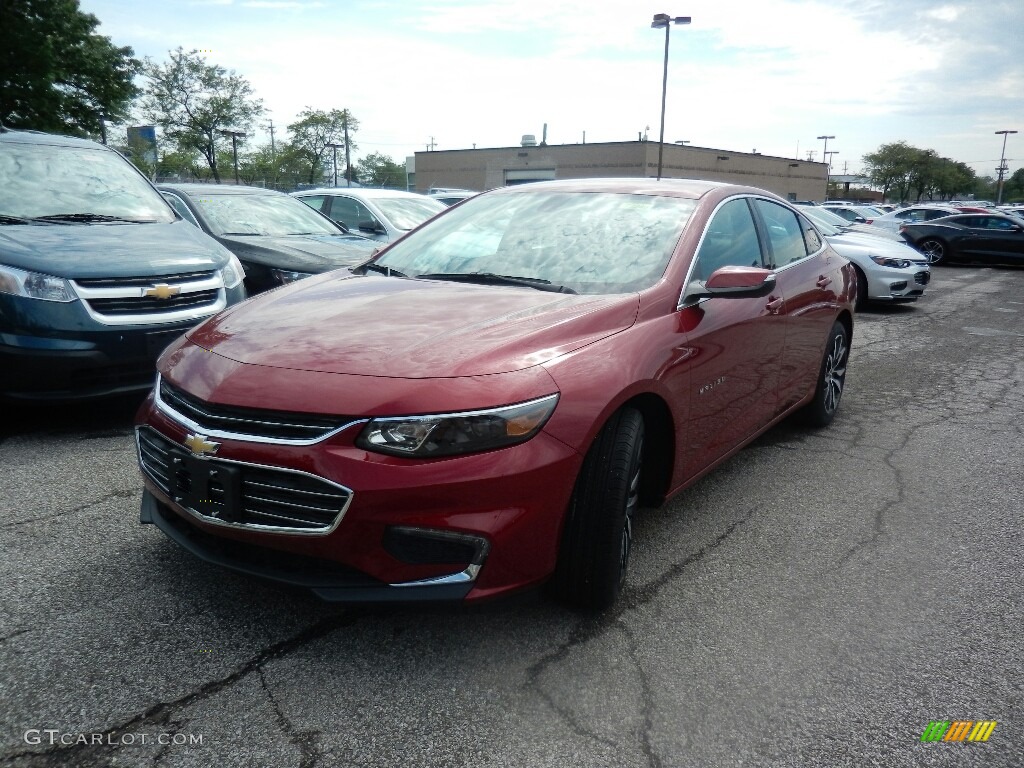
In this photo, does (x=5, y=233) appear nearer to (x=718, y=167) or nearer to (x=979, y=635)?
(x=979, y=635)

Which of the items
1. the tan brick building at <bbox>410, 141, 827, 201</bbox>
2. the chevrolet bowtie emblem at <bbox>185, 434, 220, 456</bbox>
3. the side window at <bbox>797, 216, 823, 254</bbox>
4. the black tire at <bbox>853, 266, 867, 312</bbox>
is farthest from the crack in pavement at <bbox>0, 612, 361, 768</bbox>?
the tan brick building at <bbox>410, 141, 827, 201</bbox>

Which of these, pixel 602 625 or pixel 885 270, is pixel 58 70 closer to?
pixel 885 270

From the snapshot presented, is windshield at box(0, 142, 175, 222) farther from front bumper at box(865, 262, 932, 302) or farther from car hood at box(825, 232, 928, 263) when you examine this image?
front bumper at box(865, 262, 932, 302)

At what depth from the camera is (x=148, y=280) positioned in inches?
182

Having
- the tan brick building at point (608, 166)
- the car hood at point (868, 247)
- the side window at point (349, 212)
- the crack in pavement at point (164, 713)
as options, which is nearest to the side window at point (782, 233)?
the crack in pavement at point (164, 713)

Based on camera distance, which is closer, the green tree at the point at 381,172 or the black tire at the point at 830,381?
the black tire at the point at 830,381

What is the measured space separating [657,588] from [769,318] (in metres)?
1.59

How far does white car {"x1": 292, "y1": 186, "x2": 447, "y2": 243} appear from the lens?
9203 mm

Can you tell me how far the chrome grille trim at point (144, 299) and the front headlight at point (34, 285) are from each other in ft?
0.19

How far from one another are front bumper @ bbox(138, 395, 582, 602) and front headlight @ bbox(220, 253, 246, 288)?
10.0 feet

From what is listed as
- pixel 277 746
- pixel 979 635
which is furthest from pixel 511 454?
pixel 979 635

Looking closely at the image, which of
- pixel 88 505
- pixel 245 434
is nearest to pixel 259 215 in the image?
pixel 88 505

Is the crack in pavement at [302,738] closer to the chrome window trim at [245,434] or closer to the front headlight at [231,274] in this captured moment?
the chrome window trim at [245,434]

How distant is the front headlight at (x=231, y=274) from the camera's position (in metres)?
5.16
